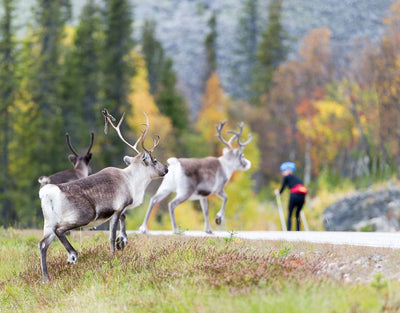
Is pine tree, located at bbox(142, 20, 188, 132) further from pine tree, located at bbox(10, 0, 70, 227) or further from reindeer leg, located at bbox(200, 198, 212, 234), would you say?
reindeer leg, located at bbox(200, 198, 212, 234)

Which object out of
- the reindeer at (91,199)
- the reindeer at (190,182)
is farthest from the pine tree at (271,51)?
the reindeer at (91,199)

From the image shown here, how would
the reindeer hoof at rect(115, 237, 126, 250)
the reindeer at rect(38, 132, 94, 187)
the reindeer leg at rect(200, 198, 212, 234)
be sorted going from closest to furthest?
the reindeer hoof at rect(115, 237, 126, 250) < the reindeer at rect(38, 132, 94, 187) < the reindeer leg at rect(200, 198, 212, 234)

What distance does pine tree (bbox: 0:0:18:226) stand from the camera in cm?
3706

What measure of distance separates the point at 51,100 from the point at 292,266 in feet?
108

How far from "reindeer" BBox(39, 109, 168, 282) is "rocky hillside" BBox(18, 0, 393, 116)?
80.2m

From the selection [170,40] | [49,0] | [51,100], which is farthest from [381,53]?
[170,40]

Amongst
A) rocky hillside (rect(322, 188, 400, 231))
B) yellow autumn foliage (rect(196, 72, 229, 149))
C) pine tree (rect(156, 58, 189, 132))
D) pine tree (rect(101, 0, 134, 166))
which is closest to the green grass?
rocky hillside (rect(322, 188, 400, 231))

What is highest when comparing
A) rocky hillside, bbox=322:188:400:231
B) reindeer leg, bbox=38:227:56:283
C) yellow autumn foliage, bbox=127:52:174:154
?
yellow autumn foliage, bbox=127:52:174:154

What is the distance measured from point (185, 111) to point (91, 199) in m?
46.0

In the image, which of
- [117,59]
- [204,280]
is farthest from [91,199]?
[117,59]

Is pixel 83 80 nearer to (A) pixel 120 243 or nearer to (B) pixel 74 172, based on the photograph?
(B) pixel 74 172

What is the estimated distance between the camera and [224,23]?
11688 centimetres

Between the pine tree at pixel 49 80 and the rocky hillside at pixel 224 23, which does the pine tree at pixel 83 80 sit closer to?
the pine tree at pixel 49 80

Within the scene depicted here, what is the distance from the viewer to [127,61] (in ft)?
151
